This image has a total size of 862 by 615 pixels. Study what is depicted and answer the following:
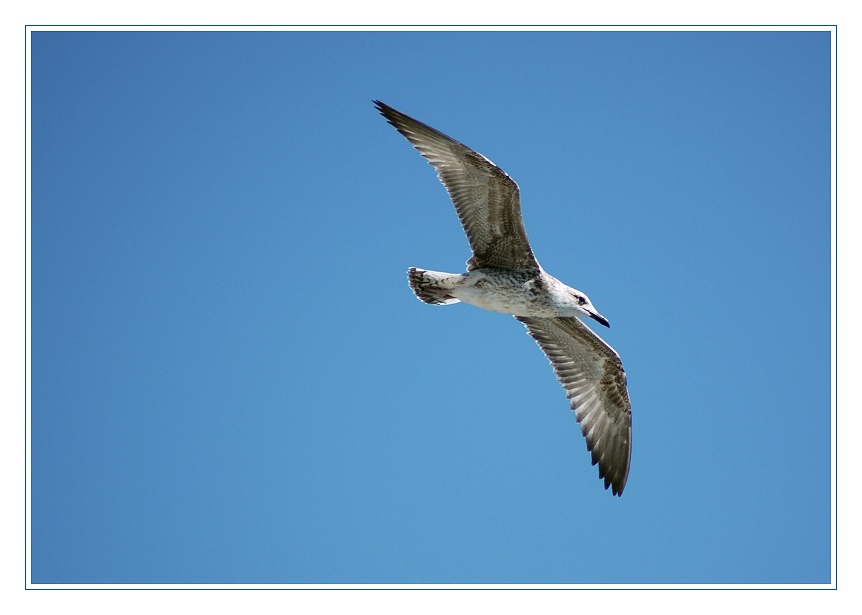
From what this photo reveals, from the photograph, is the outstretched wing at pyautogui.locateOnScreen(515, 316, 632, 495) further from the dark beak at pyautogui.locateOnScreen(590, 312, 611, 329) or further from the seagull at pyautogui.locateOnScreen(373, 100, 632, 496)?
the dark beak at pyautogui.locateOnScreen(590, 312, 611, 329)

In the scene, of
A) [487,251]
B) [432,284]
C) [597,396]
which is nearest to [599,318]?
[487,251]

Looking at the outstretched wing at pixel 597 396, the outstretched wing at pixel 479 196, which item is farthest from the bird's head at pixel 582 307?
the outstretched wing at pixel 597 396

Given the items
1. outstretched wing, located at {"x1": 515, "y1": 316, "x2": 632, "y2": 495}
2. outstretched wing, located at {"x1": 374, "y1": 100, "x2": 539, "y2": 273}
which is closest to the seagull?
outstretched wing, located at {"x1": 374, "y1": 100, "x2": 539, "y2": 273}

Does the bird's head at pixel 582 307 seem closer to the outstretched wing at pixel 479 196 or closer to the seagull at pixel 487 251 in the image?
the seagull at pixel 487 251

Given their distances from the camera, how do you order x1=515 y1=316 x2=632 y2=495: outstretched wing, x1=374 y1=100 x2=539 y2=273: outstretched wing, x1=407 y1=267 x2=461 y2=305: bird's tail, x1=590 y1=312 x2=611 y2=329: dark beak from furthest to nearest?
x1=515 y1=316 x2=632 y2=495: outstretched wing < x1=590 y1=312 x2=611 y2=329: dark beak < x1=407 y1=267 x2=461 y2=305: bird's tail < x1=374 y1=100 x2=539 y2=273: outstretched wing
